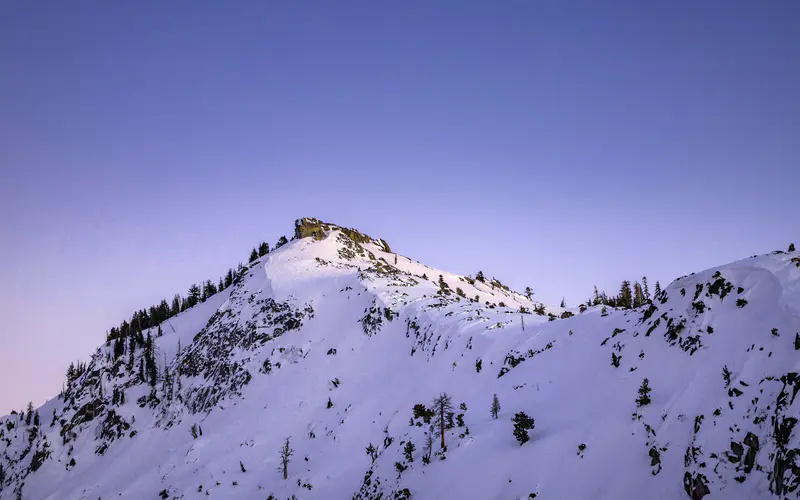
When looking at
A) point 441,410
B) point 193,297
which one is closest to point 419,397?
point 441,410

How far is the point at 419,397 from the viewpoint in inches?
1644

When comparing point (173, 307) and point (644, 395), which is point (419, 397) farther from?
point (173, 307)

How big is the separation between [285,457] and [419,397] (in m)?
16.5

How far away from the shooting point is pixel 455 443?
28.3m

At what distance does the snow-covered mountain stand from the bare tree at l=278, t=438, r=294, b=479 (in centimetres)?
76

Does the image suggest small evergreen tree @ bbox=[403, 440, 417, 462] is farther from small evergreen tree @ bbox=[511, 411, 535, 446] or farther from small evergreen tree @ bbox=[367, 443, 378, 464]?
small evergreen tree @ bbox=[511, 411, 535, 446]

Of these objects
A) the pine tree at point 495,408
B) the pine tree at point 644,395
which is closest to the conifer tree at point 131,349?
the pine tree at point 495,408

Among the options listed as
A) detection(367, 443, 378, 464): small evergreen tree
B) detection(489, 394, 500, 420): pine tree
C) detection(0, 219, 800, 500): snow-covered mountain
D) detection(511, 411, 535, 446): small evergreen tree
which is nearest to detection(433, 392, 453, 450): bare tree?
detection(0, 219, 800, 500): snow-covered mountain

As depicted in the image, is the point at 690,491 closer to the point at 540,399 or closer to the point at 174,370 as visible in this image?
the point at 540,399

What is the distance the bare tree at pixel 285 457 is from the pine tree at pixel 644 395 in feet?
117

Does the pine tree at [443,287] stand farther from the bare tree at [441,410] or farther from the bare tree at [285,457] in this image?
the bare tree at [441,410]

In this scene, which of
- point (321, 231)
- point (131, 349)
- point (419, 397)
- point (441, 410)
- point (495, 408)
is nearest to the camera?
point (495, 408)

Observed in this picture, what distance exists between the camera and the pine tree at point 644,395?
2021 cm

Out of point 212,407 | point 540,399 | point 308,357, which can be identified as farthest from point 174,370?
point 540,399
